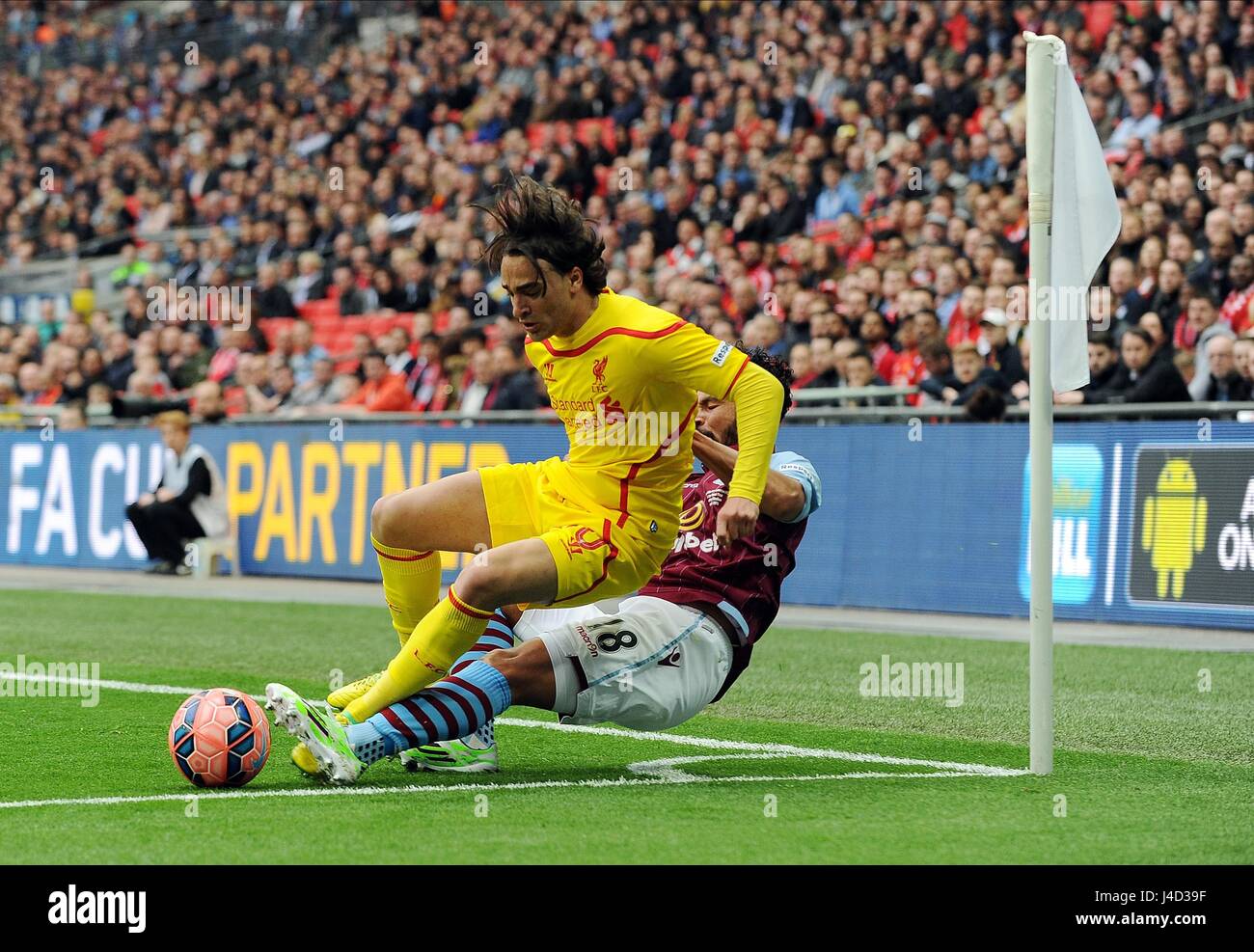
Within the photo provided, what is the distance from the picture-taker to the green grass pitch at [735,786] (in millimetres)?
5352

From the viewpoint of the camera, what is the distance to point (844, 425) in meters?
15.3

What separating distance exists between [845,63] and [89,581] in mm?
10086

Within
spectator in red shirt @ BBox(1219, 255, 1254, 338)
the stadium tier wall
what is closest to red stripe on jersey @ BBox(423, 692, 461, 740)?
the stadium tier wall

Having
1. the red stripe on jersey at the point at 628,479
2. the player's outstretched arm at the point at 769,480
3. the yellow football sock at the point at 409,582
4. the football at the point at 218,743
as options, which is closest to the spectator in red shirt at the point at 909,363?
the player's outstretched arm at the point at 769,480

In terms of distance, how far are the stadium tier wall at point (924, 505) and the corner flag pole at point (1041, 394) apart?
6.28 metres

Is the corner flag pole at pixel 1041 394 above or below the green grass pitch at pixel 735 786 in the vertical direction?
above

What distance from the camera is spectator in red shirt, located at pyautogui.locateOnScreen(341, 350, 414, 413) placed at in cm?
1892

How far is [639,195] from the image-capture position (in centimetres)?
2184

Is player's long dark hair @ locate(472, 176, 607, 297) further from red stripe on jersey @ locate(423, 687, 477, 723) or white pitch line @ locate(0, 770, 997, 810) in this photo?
white pitch line @ locate(0, 770, 997, 810)

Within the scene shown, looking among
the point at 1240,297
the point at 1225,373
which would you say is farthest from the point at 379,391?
the point at 1225,373

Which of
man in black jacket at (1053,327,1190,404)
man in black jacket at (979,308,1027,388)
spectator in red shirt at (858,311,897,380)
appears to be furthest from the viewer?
spectator in red shirt at (858,311,897,380)

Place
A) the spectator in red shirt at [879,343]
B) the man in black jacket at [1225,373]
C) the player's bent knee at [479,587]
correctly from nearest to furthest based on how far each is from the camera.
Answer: the player's bent knee at [479,587] < the man in black jacket at [1225,373] < the spectator in red shirt at [879,343]

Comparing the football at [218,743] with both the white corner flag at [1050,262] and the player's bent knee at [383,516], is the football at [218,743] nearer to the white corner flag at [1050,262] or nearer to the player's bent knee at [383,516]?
the player's bent knee at [383,516]

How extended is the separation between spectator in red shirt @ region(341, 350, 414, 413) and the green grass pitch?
26.0ft
